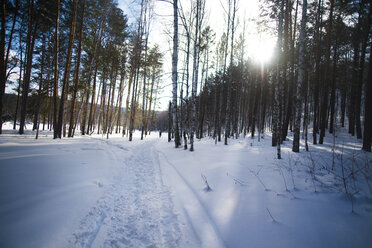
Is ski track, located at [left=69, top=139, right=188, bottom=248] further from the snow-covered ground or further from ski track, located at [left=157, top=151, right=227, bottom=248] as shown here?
ski track, located at [left=157, top=151, right=227, bottom=248]

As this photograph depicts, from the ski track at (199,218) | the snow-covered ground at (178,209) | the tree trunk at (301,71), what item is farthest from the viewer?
the tree trunk at (301,71)

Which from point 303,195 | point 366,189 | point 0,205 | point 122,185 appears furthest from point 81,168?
point 366,189

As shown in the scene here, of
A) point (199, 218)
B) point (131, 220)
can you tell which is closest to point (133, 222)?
point (131, 220)

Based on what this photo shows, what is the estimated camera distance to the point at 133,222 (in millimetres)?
2385

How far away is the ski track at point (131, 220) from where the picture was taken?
6.41ft

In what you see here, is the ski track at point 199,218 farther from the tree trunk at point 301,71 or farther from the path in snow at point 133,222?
the tree trunk at point 301,71

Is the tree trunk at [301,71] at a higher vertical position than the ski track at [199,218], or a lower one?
higher

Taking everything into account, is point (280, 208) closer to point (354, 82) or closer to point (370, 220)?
point (370, 220)

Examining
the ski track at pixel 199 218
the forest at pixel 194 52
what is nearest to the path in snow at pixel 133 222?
the ski track at pixel 199 218

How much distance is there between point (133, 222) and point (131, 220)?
0.07 metres

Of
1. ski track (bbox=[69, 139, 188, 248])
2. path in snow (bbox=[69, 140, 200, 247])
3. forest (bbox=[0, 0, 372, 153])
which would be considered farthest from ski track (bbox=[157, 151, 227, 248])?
forest (bbox=[0, 0, 372, 153])

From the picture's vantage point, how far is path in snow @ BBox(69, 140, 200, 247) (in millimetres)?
1955

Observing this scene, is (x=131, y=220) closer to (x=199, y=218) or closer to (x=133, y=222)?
(x=133, y=222)

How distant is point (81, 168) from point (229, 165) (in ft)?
15.9
